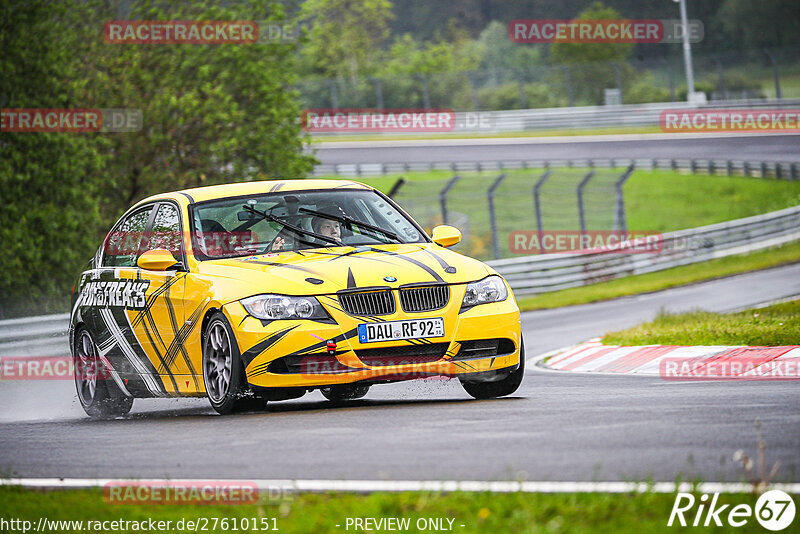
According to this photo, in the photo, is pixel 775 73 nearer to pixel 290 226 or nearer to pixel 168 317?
pixel 290 226

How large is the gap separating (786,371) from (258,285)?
4.71 metres

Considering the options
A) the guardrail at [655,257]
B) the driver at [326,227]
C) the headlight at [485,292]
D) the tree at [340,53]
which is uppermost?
the tree at [340,53]

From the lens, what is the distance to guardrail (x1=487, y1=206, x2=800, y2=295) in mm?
28109

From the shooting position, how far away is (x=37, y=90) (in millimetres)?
25781

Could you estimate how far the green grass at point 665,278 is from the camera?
2634 centimetres

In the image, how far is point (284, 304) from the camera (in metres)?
8.23

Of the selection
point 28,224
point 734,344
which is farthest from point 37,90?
point 734,344

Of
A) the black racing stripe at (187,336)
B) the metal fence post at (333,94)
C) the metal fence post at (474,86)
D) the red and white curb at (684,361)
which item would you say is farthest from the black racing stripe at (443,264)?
the metal fence post at (333,94)

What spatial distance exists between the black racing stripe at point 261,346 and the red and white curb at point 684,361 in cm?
395

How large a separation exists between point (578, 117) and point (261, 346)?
48.7 metres

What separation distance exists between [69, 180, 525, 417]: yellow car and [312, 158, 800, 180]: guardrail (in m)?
33.0

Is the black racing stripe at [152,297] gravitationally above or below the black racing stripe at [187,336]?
above

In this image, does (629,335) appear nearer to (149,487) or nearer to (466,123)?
(149,487)

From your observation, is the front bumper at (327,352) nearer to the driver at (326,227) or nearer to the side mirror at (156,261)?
the side mirror at (156,261)
